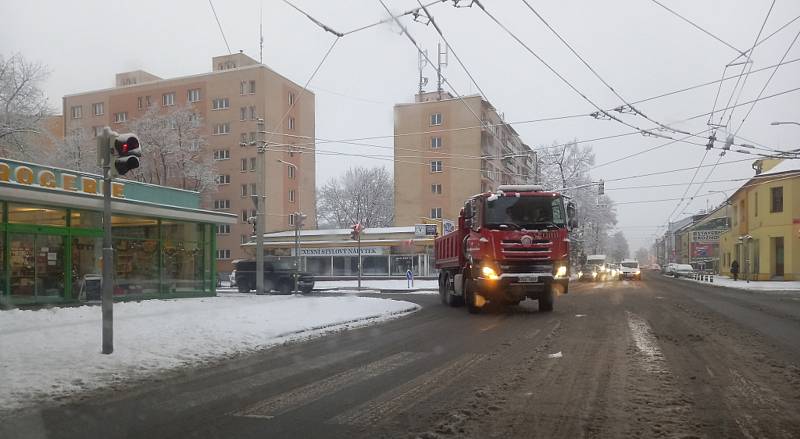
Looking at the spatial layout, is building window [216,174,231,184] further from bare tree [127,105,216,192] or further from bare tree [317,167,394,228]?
bare tree [317,167,394,228]

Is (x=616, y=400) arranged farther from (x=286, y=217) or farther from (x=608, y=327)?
(x=286, y=217)

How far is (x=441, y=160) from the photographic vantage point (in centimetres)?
5781

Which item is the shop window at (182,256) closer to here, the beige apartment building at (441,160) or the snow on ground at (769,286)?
the snow on ground at (769,286)

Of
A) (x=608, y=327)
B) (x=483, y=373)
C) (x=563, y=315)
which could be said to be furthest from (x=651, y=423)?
(x=563, y=315)

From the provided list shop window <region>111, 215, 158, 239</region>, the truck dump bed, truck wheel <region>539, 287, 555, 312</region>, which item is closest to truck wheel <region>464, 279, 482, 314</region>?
the truck dump bed

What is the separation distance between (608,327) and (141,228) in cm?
1556

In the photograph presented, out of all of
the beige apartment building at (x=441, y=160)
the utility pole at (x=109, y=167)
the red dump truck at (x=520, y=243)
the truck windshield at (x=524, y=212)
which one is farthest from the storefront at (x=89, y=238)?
the beige apartment building at (x=441, y=160)

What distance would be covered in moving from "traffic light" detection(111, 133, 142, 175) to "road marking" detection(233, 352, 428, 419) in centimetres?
455

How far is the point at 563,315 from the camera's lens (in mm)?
14969

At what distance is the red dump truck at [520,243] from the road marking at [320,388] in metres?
6.32

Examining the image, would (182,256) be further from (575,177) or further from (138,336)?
(575,177)

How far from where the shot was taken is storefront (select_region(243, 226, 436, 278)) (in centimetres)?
4706

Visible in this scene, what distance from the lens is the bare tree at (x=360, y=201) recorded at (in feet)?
232

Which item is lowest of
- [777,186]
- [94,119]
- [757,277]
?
[757,277]
